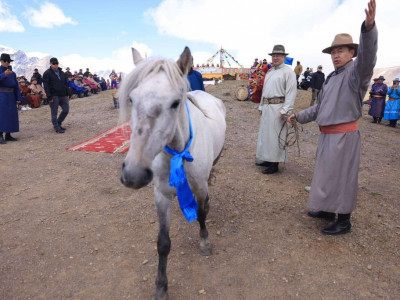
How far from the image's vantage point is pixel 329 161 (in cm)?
296

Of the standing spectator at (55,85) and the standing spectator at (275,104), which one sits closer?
the standing spectator at (275,104)

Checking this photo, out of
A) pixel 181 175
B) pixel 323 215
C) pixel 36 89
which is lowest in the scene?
pixel 323 215

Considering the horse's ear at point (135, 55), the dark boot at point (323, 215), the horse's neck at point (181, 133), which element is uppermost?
the horse's ear at point (135, 55)

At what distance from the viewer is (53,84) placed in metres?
7.45

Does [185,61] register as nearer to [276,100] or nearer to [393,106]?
[276,100]

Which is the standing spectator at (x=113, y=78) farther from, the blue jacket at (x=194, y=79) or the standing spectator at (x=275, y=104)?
the standing spectator at (x=275, y=104)

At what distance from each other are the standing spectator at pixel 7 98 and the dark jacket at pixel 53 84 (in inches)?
29.9

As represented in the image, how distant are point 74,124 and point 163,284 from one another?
8.50 metres

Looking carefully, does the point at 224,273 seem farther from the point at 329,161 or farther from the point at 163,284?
the point at 329,161

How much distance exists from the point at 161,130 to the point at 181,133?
462mm

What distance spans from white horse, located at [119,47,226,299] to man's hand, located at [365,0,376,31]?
64.3 inches

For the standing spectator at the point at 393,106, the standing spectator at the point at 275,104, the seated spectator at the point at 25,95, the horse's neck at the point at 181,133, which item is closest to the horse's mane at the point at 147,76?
the horse's neck at the point at 181,133

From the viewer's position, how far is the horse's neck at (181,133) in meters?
1.96

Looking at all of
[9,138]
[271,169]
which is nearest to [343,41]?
[271,169]
